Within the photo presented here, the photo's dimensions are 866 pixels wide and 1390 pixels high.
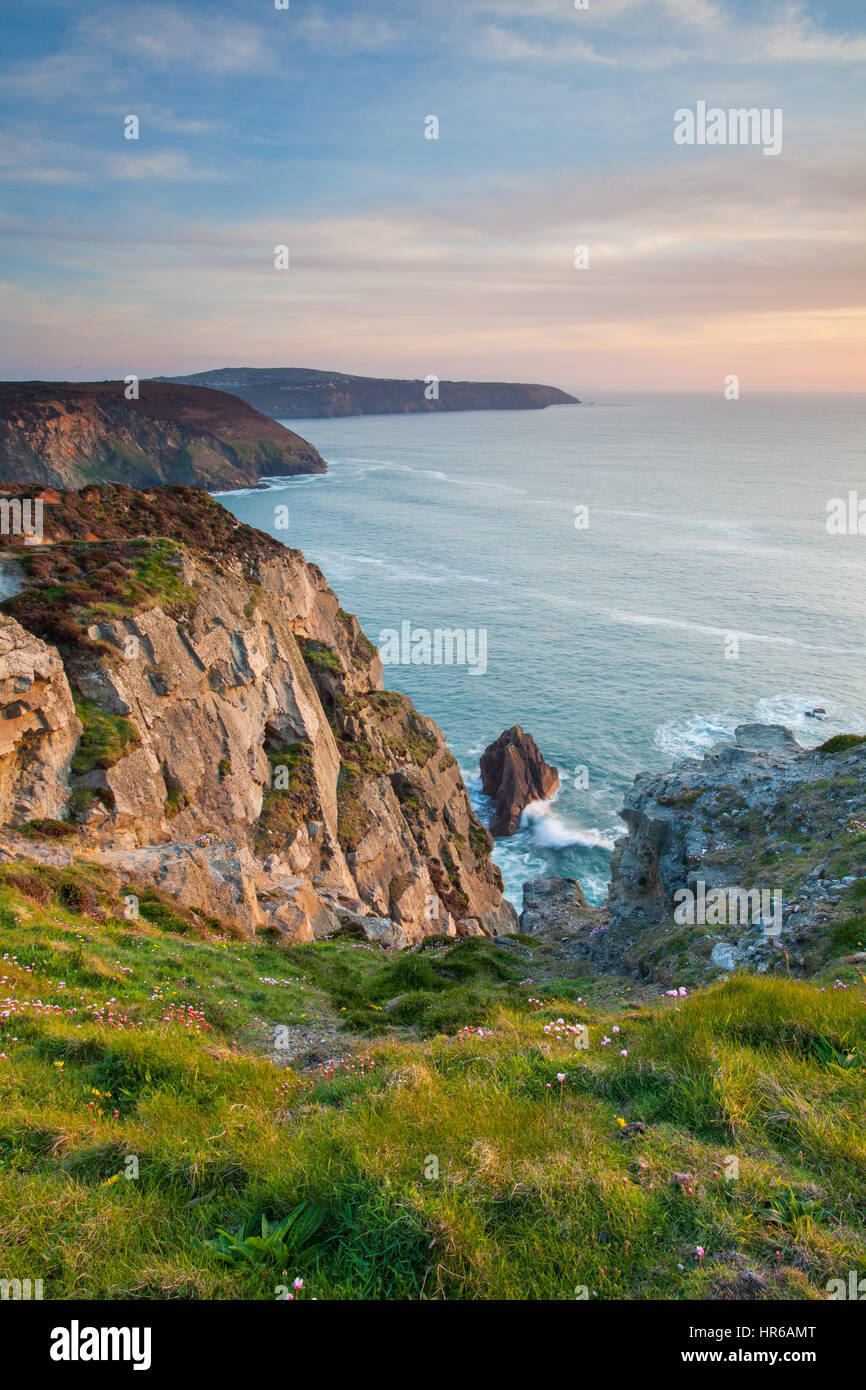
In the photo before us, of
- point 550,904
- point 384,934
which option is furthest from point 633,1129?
point 550,904

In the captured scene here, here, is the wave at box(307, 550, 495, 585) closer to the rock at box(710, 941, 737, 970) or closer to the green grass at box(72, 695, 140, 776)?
the green grass at box(72, 695, 140, 776)

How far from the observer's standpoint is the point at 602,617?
95812 millimetres

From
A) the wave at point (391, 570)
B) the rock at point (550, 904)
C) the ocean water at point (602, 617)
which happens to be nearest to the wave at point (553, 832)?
the ocean water at point (602, 617)

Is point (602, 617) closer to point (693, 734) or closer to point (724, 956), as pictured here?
point (693, 734)

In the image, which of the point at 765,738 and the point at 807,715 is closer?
the point at 765,738

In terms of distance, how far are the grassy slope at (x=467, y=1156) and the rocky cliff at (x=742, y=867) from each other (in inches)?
324

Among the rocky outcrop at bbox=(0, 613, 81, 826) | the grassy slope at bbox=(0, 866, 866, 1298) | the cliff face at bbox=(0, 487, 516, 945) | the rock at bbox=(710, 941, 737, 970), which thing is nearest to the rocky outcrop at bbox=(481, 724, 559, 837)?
the cliff face at bbox=(0, 487, 516, 945)

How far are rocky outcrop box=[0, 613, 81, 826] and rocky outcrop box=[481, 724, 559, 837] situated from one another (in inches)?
1726

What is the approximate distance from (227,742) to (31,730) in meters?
11.2

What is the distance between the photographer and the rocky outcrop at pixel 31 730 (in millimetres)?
22391

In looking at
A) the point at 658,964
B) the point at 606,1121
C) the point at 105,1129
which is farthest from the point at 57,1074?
the point at 658,964

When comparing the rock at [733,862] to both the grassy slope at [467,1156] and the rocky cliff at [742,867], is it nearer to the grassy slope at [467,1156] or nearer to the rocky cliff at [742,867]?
the rocky cliff at [742,867]

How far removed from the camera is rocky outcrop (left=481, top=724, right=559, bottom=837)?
208ft

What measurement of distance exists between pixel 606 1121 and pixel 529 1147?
1.08m
